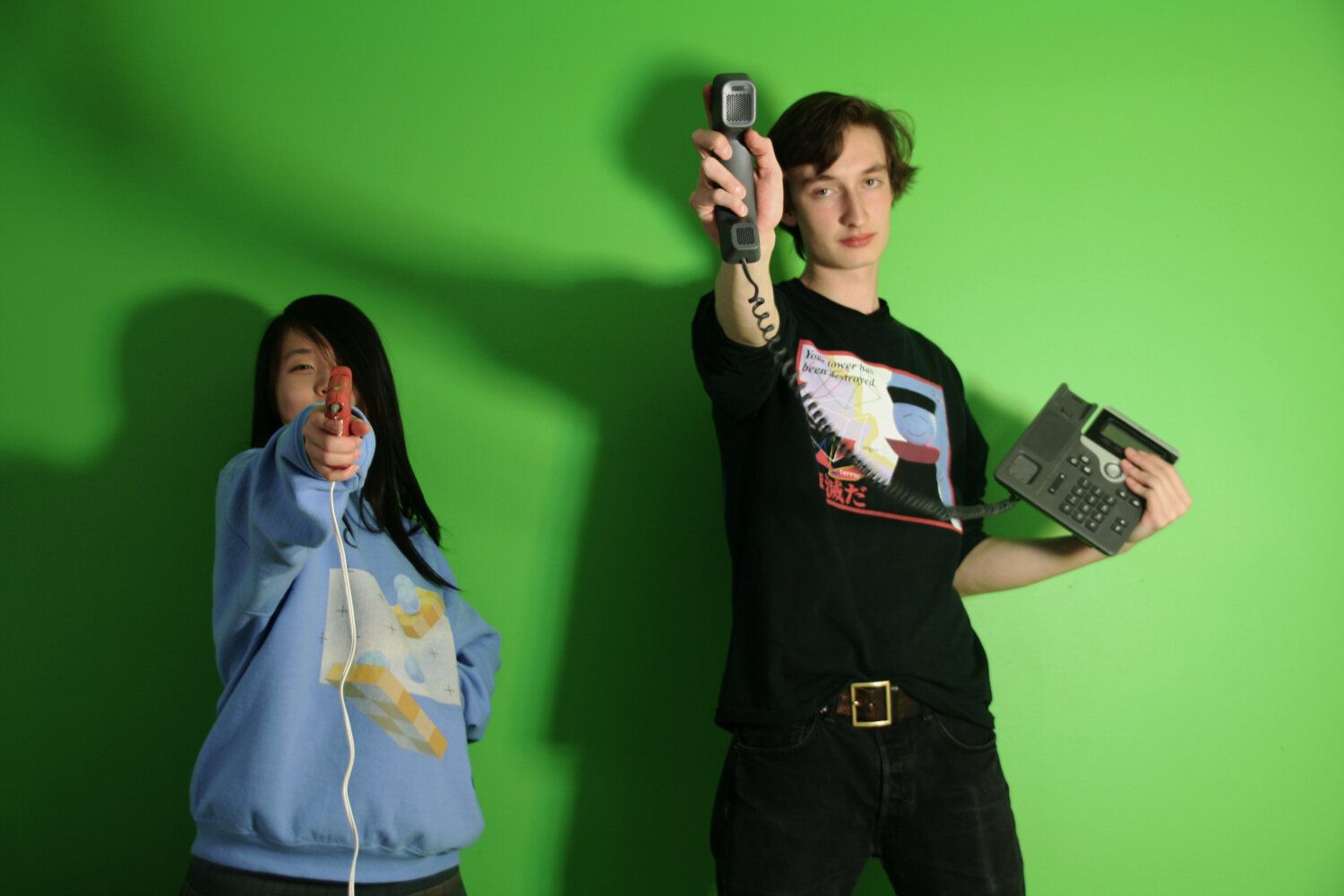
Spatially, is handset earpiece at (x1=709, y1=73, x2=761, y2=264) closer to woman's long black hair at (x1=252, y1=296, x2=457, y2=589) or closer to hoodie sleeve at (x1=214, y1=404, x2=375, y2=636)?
hoodie sleeve at (x1=214, y1=404, x2=375, y2=636)

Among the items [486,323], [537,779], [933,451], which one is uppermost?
[486,323]

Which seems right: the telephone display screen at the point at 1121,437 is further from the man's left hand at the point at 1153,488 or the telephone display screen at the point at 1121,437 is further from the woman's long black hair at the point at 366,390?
the woman's long black hair at the point at 366,390

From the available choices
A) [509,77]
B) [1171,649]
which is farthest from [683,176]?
[1171,649]

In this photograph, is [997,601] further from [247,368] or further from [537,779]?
[247,368]

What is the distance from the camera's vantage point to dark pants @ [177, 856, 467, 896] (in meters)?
1.04

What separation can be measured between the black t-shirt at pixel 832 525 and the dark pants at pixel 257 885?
16.1 inches

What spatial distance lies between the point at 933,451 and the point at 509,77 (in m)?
0.82

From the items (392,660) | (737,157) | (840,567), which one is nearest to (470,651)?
(392,660)

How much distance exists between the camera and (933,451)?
4.34 feet

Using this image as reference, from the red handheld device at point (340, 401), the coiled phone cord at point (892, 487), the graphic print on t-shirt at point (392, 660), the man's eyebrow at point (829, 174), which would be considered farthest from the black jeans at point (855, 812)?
the man's eyebrow at point (829, 174)

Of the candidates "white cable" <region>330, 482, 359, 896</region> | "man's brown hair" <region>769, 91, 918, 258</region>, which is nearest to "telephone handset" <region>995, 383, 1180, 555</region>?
"man's brown hair" <region>769, 91, 918, 258</region>

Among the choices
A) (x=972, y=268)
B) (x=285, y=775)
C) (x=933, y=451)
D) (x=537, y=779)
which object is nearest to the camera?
(x=285, y=775)

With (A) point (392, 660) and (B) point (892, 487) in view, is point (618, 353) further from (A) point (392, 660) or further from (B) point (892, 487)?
(A) point (392, 660)

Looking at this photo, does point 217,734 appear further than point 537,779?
No
